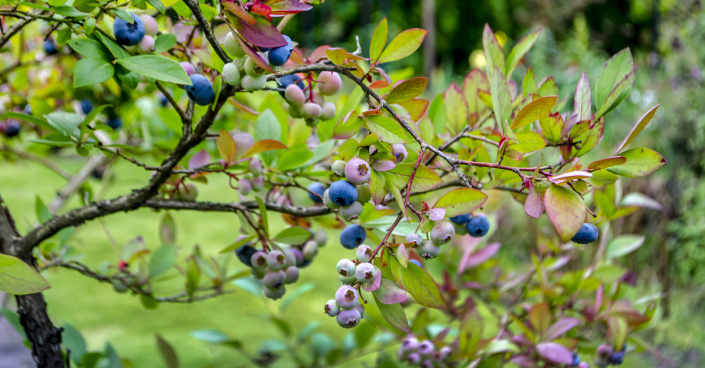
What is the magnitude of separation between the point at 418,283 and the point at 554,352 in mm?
416

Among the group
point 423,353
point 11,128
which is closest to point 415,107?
point 423,353

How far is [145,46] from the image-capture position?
514 millimetres

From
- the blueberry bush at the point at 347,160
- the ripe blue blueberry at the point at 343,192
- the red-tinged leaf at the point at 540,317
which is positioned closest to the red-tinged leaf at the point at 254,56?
the blueberry bush at the point at 347,160

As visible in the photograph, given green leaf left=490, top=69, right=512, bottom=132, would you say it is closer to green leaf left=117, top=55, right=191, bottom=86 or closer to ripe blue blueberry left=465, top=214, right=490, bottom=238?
ripe blue blueberry left=465, top=214, right=490, bottom=238

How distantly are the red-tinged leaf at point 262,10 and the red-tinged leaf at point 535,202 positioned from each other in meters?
0.25

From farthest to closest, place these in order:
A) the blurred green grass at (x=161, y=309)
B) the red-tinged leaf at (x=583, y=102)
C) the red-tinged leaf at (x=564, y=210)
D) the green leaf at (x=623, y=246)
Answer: the blurred green grass at (x=161, y=309) < the green leaf at (x=623, y=246) < the red-tinged leaf at (x=583, y=102) < the red-tinged leaf at (x=564, y=210)

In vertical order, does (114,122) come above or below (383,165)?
below

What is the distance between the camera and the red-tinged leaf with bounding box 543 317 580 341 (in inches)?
30.7

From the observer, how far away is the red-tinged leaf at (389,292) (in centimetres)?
42

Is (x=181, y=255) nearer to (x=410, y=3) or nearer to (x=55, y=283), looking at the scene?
(x=55, y=283)

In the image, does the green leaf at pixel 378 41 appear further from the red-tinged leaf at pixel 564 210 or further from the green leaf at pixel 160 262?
the green leaf at pixel 160 262

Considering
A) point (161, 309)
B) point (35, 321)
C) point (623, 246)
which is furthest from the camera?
point (161, 309)

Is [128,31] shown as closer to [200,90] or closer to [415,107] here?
[200,90]

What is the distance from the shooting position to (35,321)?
613mm
